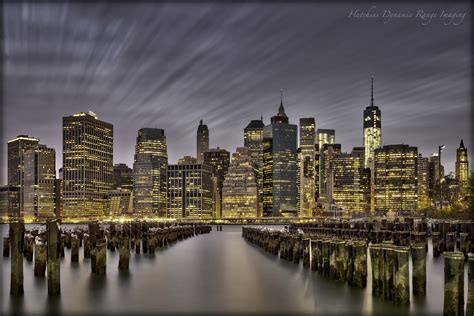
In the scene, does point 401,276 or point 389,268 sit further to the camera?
point 389,268

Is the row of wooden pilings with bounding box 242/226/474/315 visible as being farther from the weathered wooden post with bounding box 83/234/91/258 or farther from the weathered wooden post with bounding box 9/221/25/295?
the weathered wooden post with bounding box 83/234/91/258

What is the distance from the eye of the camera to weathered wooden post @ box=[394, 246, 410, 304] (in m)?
17.3

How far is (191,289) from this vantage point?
2597 centimetres

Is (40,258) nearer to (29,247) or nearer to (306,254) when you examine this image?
(29,247)

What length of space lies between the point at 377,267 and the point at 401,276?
1.03 metres

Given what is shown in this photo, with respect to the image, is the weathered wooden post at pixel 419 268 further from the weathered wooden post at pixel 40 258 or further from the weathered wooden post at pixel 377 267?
the weathered wooden post at pixel 40 258

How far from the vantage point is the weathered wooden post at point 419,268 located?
19.1 m

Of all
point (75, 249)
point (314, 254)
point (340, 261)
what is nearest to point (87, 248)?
point (75, 249)

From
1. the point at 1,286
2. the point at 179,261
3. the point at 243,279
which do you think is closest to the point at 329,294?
the point at 243,279

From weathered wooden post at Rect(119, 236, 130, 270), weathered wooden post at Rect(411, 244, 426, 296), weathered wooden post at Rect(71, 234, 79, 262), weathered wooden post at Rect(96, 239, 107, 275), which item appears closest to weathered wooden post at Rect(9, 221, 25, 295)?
weathered wooden post at Rect(96, 239, 107, 275)

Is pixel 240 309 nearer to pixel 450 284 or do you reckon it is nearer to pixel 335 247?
pixel 335 247

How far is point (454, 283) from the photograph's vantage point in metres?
15.3

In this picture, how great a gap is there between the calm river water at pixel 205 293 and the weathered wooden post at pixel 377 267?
1.19 ft

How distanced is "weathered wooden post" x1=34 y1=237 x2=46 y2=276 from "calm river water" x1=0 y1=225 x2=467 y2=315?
497 mm
